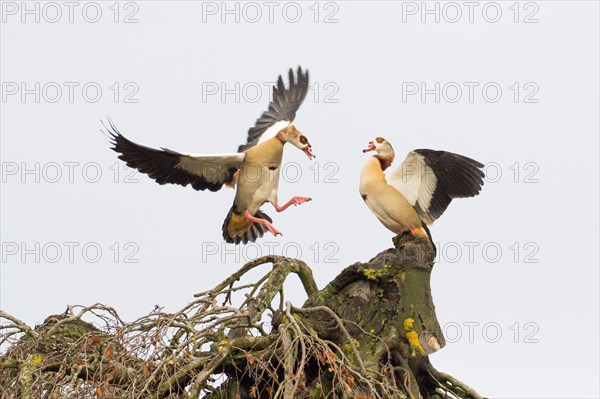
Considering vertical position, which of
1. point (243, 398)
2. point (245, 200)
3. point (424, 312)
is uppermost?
point (245, 200)

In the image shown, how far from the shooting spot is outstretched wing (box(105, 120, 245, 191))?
8805 millimetres

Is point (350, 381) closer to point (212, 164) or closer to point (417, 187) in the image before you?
point (417, 187)

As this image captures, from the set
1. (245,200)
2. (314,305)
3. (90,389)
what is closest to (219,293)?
(314,305)

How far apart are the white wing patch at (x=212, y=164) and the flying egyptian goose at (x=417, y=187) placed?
115 cm

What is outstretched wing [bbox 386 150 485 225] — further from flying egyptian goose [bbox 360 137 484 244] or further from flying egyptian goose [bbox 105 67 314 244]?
flying egyptian goose [bbox 105 67 314 244]

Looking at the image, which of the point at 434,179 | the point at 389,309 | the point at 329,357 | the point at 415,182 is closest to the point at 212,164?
the point at 415,182

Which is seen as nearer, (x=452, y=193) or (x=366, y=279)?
(x=366, y=279)

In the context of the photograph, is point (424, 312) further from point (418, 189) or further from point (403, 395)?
point (418, 189)

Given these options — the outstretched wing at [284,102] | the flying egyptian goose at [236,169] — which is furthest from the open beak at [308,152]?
the outstretched wing at [284,102]

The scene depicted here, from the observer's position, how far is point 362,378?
6117 mm

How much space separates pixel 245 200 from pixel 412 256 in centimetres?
237

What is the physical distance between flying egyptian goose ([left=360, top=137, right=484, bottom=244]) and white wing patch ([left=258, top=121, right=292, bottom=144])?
4.19 feet

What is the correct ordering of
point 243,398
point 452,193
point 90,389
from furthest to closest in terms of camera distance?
point 452,193, point 243,398, point 90,389

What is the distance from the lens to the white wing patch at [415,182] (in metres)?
8.80
